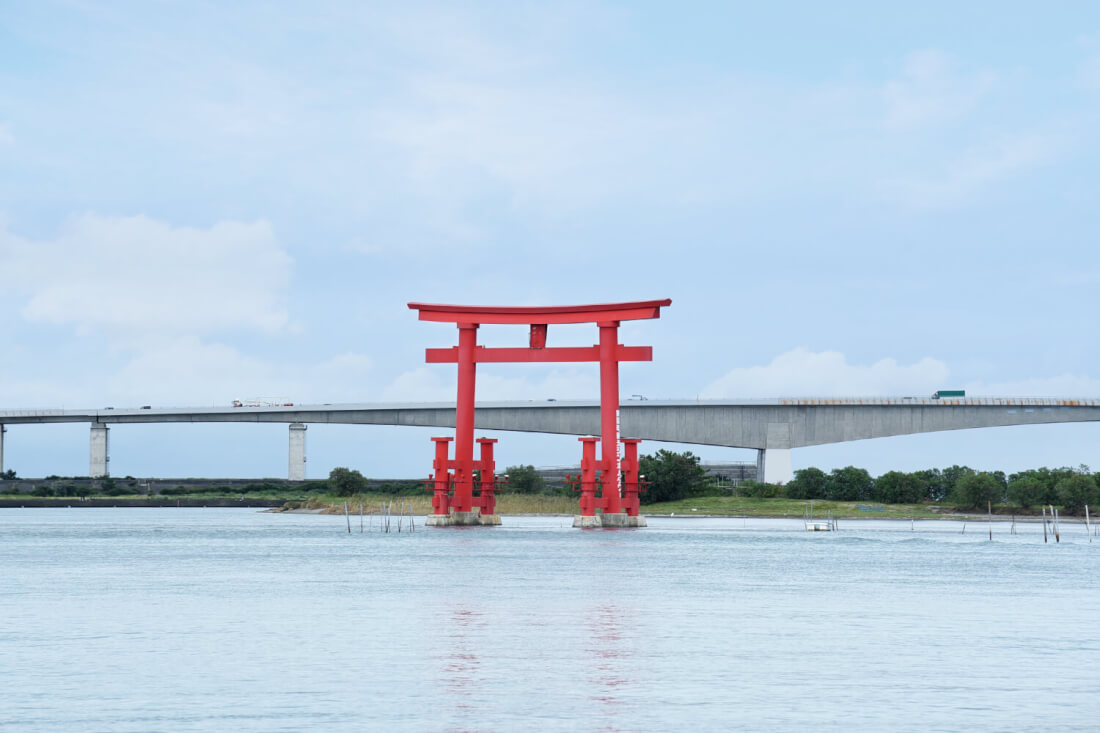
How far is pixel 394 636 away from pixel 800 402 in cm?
6874

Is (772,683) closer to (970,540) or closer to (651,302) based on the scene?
(651,302)

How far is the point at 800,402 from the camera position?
→ 9088 cm

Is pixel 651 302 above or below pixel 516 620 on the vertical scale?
above

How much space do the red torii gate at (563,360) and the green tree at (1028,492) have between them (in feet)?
145

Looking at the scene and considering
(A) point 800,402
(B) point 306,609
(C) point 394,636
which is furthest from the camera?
(A) point 800,402

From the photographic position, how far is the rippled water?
17.0 m

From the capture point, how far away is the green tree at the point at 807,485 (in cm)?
10134

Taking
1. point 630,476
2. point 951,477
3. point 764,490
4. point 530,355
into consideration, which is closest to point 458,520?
point 630,476

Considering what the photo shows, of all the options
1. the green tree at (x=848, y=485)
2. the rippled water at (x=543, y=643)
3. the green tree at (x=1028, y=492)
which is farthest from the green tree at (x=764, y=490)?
the rippled water at (x=543, y=643)

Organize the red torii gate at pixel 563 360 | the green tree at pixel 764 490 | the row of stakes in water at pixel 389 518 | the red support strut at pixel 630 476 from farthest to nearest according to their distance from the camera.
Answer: the green tree at pixel 764 490 → the row of stakes in water at pixel 389 518 → the red support strut at pixel 630 476 → the red torii gate at pixel 563 360

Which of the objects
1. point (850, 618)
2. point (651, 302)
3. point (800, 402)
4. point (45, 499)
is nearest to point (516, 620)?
point (850, 618)

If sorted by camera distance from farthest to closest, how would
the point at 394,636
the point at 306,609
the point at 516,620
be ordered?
the point at 306,609, the point at 516,620, the point at 394,636

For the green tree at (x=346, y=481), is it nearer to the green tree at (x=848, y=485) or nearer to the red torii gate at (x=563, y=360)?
the green tree at (x=848, y=485)

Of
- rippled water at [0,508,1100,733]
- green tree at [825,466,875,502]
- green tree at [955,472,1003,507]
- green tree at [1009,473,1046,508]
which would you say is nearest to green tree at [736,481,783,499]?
green tree at [825,466,875,502]
